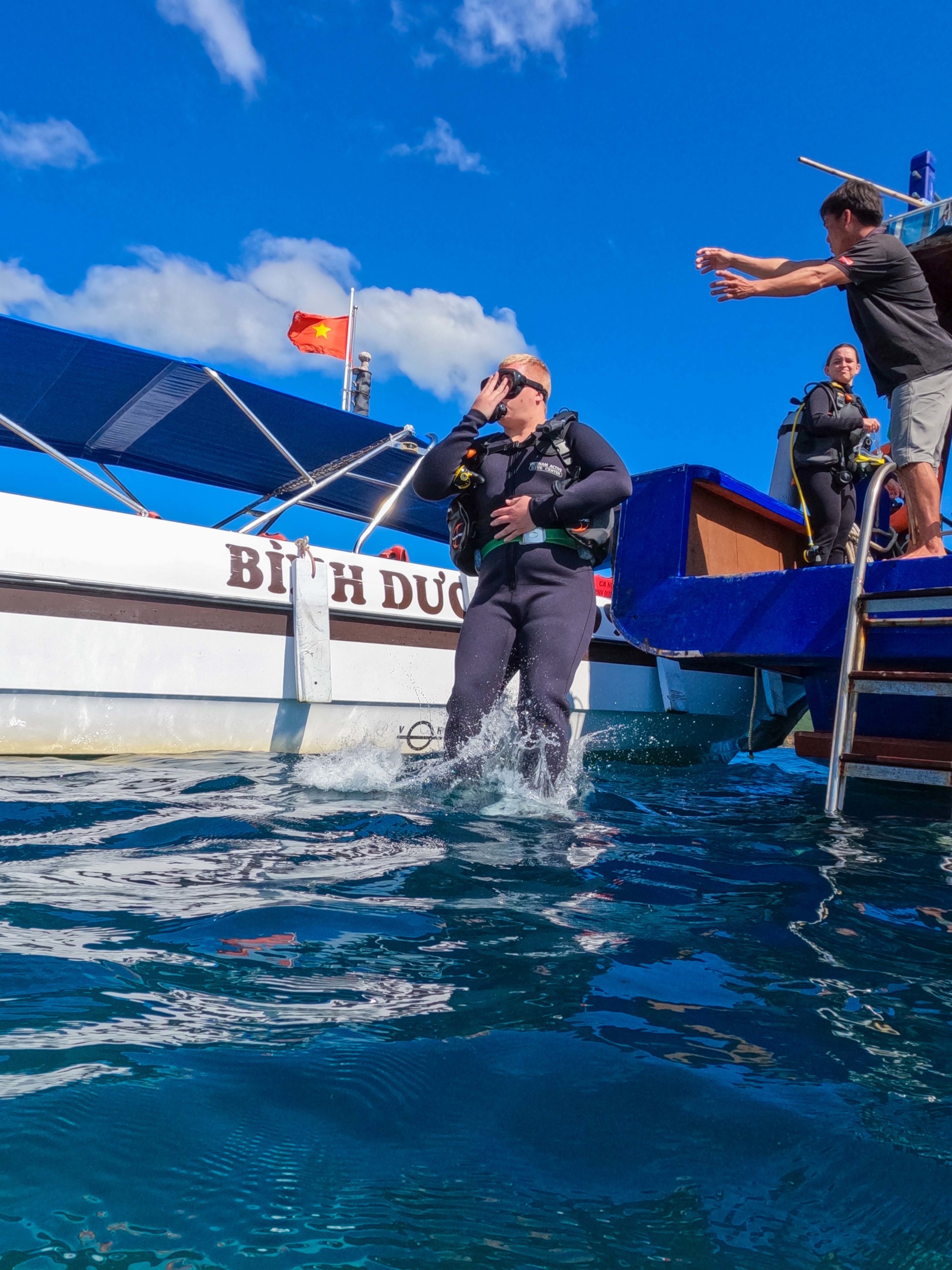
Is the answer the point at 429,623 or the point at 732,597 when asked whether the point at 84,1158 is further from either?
the point at 429,623

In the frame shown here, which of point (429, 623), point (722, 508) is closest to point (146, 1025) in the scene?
point (429, 623)

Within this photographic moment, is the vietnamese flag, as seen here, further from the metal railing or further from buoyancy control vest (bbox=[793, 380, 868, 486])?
the metal railing

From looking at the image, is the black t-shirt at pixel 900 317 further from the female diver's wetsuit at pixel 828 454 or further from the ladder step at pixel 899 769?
the ladder step at pixel 899 769

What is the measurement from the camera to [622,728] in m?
6.49

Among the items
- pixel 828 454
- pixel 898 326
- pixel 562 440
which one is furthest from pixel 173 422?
pixel 898 326

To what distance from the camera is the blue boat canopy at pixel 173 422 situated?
18.1 feet

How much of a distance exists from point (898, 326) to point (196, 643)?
3625 millimetres

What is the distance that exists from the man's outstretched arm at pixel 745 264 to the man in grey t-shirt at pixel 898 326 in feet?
0.65

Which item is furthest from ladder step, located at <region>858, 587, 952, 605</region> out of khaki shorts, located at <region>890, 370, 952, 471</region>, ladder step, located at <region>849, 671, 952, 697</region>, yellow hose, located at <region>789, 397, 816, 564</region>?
yellow hose, located at <region>789, 397, 816, 564</region>

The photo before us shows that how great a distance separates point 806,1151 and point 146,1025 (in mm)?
810

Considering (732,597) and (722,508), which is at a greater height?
(722,508)

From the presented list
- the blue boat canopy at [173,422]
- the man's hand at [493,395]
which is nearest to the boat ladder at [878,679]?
the man's hand at [493,395]

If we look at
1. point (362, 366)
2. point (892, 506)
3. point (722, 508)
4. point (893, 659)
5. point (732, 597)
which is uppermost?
point (362, 366)

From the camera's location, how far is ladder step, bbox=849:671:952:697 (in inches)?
129
